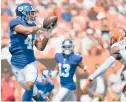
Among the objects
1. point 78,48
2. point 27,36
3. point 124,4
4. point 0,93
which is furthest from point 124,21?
point 27,36

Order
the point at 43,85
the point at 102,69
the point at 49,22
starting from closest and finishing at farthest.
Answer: the point at 102,69, the point at 49,22, the point at 43,85

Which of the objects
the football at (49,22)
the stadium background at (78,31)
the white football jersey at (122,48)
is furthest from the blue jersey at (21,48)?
the stadium background at (78,31)

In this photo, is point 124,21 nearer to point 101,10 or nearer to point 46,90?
point 101,10

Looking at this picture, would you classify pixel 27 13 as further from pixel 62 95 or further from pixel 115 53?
pixel 62 95

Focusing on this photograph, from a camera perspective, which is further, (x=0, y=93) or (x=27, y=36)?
(x=0, y=93)

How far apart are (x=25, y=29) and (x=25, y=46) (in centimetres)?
Result: 39

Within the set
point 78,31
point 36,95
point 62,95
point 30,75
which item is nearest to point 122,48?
point 30,75

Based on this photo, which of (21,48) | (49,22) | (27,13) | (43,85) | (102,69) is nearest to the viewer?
(102,69)

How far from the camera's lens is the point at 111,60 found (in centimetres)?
527

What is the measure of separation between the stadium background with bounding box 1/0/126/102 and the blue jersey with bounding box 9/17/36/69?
3.04 m

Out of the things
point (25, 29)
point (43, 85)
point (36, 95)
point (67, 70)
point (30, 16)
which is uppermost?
point (30, 16)

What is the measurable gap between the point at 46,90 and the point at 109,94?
2.19 meters

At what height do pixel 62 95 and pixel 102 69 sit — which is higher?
pixel 102 69

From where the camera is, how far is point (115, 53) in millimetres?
5340
